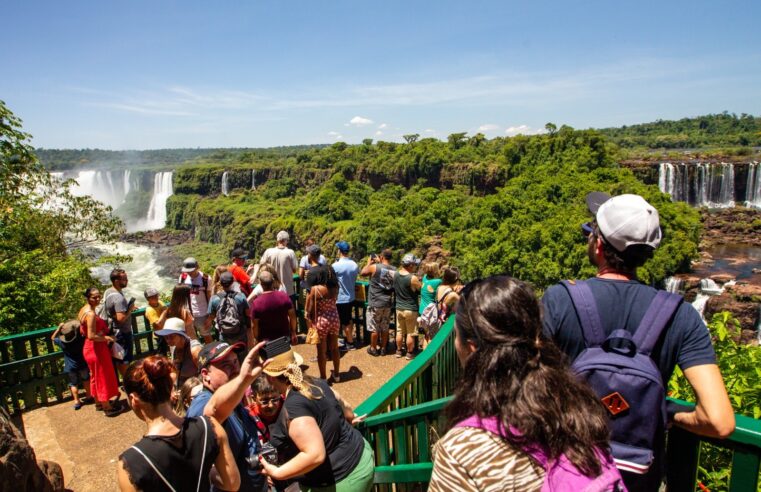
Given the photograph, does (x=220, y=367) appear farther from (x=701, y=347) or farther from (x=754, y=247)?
(x=754, y=247)

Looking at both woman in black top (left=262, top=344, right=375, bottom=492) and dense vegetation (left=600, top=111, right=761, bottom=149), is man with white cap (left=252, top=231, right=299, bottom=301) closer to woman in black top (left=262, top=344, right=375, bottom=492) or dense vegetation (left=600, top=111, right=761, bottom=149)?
woman in black top (left=262, top=344, right=375, bottom=492)

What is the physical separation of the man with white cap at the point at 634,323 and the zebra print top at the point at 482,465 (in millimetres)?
490

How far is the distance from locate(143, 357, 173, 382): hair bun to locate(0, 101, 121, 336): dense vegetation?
403 inches

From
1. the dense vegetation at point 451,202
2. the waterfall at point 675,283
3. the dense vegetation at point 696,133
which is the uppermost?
the dense vegetation at point 696,133

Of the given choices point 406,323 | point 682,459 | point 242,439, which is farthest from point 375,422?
point 406,323

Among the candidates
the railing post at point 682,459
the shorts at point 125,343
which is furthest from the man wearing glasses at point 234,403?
the shorts at point 125,343

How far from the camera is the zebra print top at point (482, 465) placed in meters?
1.32

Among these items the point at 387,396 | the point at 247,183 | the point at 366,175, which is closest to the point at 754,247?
the point at 387,396

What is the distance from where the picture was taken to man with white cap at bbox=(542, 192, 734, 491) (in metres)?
1.71

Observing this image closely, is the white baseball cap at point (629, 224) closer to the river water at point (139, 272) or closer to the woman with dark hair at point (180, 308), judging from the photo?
the woman with dark hair at point (180, 308)

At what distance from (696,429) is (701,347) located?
297 millimetres

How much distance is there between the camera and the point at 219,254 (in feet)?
257

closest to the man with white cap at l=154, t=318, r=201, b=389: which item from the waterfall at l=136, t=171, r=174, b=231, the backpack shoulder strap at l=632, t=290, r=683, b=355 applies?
the backpack shoulder strap at l=632, t=290, r=683, b=355

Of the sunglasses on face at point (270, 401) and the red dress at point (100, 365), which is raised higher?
the sunglasses on face at point (270, 401)
